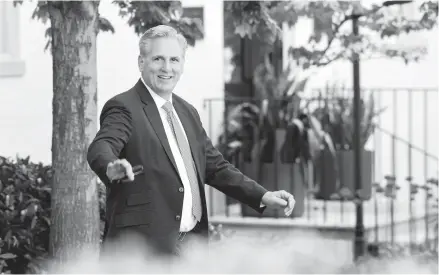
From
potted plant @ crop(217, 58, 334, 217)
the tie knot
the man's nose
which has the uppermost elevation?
the man's nose

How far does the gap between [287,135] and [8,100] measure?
10.2 feet

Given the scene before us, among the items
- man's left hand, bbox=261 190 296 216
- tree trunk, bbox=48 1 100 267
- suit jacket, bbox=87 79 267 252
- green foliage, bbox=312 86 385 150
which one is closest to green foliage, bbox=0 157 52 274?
tree trunk, bbox=48 1 100 267

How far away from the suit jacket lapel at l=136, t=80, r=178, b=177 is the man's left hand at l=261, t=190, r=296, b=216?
0.32 m

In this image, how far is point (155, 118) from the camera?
3.00 meters

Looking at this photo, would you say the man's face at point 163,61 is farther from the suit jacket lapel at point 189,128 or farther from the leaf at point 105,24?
the leaf at point 105,24

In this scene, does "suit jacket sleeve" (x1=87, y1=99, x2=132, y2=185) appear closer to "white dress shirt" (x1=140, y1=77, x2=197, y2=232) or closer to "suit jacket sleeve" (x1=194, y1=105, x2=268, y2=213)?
"white dress shirt" (x1=140, y1=77, x2=197, y2=232)

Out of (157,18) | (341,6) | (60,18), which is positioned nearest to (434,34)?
(341,6)

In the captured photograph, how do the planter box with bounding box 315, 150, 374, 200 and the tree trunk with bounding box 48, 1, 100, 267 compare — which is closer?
the tree trunk with bounding box 48, 1, 100, 267

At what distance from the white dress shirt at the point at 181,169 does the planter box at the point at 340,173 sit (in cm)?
622

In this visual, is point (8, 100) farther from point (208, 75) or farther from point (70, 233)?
point (208, 75)

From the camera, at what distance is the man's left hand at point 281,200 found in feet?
9.75

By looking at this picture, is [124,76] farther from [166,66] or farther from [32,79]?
[166,66]

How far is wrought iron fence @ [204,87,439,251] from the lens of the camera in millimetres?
8805

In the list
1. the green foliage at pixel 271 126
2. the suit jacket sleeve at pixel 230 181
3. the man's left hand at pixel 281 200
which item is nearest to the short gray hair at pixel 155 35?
the suit jacket sleeve at pixel 230 181
